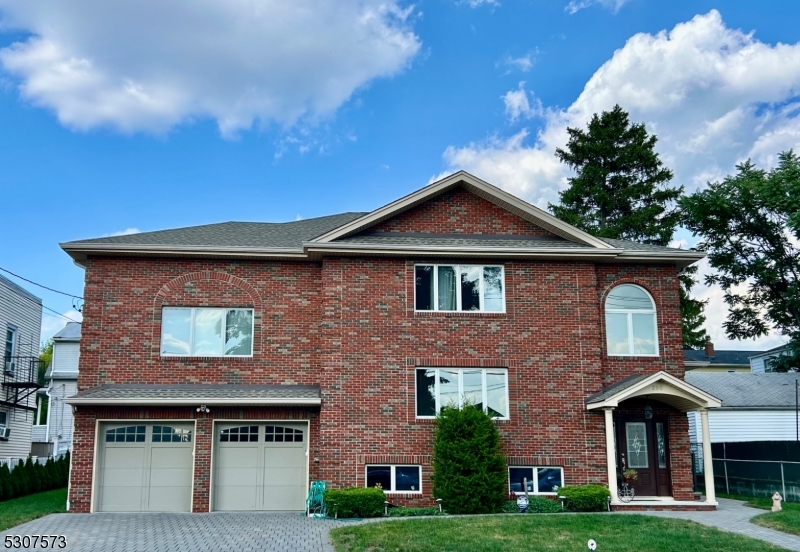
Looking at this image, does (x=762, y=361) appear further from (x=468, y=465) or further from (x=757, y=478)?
(x=468, y=465)

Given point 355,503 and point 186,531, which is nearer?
point 186,531

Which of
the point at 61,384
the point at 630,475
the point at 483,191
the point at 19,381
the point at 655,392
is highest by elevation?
the point at 483,191

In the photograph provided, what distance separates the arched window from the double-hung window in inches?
230

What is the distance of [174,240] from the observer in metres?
19.2

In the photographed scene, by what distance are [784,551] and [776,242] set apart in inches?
996

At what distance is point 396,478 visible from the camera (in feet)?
57.8

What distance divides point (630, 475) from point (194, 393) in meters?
10.4

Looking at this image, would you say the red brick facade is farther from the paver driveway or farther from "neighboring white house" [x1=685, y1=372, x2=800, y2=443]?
"neighboring white house" [x1=685, y1=372, x2=800, y2=443]

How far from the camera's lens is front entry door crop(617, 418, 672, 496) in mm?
18609

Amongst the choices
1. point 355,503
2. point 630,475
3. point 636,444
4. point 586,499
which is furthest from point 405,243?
point 630,475

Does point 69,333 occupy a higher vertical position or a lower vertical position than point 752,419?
higher

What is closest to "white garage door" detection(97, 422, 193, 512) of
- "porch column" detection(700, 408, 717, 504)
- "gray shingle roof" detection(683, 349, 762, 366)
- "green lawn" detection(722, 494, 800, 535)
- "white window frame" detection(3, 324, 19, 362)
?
"white window frame" detection(3, 324, 19, 362)

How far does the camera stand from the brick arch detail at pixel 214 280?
1861cm

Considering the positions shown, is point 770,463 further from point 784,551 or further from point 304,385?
point 304,385
